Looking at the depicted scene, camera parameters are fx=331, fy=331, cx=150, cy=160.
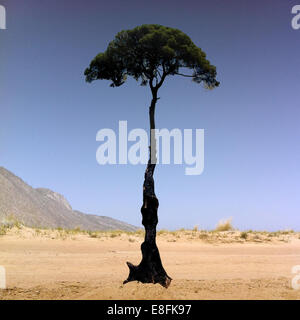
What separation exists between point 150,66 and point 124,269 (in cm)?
936

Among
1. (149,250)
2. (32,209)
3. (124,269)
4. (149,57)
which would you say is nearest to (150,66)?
(149,57)

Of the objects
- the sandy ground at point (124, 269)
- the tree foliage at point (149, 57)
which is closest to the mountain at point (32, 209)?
the sandy ground at point (124, 269)

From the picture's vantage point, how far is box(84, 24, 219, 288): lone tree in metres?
11.1

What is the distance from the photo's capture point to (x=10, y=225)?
2692 cm

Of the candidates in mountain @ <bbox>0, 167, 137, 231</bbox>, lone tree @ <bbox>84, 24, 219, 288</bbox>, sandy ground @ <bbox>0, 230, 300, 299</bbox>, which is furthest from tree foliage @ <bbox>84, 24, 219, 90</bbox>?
mountain @ <bbox>0, 167, 137, 231</bbox>

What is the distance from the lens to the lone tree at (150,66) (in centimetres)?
1110

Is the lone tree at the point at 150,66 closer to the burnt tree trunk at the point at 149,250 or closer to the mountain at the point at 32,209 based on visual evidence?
the burnt tree trunk at the point at 149,250

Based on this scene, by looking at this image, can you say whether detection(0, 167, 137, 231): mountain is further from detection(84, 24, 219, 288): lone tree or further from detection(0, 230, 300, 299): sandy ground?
detection(84, 24, 219, 288): lone tree

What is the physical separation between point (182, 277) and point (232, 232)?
1888cm

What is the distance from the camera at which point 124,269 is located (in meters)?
15.7

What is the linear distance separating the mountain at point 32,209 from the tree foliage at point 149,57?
28821 millimetres

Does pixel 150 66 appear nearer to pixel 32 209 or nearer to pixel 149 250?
pixel 149 250

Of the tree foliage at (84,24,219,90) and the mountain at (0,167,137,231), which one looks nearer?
the tree foliage at (84,24,219,90)

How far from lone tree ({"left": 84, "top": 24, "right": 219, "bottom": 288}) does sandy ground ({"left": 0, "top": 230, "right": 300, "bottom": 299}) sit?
1072 millimetres
